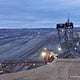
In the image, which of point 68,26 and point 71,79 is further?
point 68,26

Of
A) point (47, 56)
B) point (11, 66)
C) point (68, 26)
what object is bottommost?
point (11, 66)

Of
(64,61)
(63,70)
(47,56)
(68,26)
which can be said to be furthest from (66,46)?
(63,70)

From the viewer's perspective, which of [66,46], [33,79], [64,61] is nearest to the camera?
[33,79]

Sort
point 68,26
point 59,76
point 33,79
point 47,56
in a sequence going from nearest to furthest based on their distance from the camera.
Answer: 1. point 33,79
2. point 59,76
3. point 47,56
4. point 68,26

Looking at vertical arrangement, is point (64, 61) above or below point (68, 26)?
below

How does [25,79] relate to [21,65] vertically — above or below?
above

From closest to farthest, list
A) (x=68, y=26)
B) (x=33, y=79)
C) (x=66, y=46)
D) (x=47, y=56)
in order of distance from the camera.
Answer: (x=33, y=79)
(x=47, y=56)
(x=68, y=26)
(x=66, y=46)

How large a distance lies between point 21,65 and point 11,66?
2.92m

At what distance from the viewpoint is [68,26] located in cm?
6700

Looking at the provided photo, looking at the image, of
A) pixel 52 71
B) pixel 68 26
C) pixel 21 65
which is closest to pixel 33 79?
pixel 52 71

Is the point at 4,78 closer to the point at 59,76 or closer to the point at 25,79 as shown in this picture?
the point at 25,79

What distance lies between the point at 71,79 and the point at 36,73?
344 cm

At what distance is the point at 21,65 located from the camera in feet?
195

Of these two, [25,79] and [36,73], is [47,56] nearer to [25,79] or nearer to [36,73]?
[36,73]
